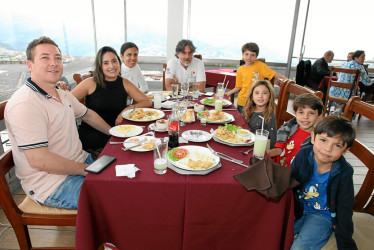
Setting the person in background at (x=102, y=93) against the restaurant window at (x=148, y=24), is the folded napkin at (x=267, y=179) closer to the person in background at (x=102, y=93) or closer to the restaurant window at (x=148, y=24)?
the person in background at (x=102, y=93)

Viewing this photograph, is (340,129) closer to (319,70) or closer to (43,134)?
(43,134)

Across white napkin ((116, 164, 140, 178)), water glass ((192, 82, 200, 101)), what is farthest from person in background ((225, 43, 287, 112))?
white napkin ((116, 164, 140, 178))

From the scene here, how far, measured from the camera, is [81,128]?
212 centimetres

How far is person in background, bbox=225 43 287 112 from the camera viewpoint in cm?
302

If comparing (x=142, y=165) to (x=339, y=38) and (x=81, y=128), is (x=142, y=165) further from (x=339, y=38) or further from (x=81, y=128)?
(x=339, y=38)

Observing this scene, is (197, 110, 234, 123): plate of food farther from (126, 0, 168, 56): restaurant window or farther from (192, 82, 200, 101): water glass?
(126, 0, 168, 56): restaurant window

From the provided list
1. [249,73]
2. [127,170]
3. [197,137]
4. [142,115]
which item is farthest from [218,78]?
[127,170]

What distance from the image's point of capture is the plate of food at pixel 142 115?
1.81 m

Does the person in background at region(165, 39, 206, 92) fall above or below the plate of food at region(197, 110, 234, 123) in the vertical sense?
above

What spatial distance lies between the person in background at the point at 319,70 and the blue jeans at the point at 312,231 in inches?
176

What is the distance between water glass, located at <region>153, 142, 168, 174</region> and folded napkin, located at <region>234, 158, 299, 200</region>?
12.9 inches

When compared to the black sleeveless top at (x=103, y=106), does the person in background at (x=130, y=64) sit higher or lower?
higher

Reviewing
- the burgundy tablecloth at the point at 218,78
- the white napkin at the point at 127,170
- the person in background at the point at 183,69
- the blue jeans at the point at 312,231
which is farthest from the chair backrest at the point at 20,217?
the burgundy tablecloth at the point at 218,78

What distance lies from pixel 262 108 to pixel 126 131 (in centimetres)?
117
